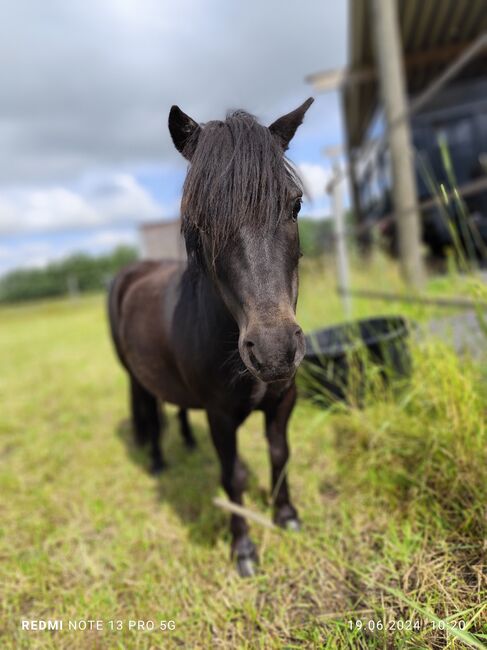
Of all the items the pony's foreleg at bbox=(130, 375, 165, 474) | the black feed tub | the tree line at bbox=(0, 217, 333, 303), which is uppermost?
the tree line at bbox=(0, 217, 333, 303)

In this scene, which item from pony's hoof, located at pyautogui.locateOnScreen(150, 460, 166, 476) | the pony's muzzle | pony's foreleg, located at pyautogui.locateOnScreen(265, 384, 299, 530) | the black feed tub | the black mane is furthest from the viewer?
pony's hoof, located at pyautogui.locateOnScreen(150, 460, 166, 476)

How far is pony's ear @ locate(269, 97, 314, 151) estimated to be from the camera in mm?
1572

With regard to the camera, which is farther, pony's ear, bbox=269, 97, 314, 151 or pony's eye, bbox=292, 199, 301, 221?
pony's ear, bbox=269, 97, 314, 151

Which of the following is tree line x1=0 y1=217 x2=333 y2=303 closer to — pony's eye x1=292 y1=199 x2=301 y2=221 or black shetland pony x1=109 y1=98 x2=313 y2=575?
black shetland pony x1=109 y1=98 x2=313 y2=575

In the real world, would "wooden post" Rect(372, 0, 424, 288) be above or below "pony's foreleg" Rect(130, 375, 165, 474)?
above

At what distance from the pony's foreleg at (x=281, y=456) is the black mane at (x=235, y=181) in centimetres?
92

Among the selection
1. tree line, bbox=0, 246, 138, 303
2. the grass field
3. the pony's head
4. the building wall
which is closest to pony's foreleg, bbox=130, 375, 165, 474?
the grass field

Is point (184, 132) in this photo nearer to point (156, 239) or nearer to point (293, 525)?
point (293, 525)

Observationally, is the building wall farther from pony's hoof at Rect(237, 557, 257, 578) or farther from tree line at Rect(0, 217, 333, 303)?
tree line at Rect(0, 217, 333, 303)

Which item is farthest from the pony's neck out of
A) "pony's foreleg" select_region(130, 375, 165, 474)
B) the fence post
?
the fence post

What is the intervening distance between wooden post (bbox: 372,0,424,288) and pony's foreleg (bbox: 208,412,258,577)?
3227 millimetres

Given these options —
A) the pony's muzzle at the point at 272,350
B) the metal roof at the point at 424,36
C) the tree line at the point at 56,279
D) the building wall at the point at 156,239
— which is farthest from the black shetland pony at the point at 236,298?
the tree line at the point at 56,279

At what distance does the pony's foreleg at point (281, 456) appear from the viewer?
197 centimetres

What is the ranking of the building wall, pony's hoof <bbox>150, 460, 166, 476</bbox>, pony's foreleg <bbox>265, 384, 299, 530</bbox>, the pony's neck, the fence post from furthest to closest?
the building wall
the fence post
pony's hoof <bbox>150, 460, 166, 476</bbox>
pony's foreleg <bbox>265, 384, 299, 530</bbox>
the pony's neck
